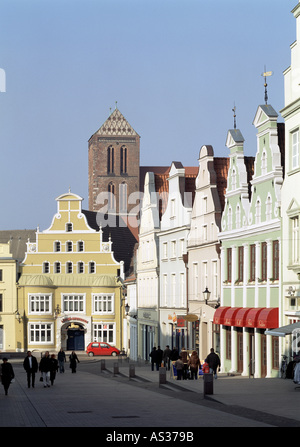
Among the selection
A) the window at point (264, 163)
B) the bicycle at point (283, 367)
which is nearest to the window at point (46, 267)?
the window at point (264, 163)

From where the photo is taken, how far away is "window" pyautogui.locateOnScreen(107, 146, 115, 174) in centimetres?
A: 16450

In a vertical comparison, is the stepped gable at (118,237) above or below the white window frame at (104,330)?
above

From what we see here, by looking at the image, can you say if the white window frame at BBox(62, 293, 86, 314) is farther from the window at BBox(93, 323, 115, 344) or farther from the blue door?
the blue door

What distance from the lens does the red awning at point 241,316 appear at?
4569 centimetres

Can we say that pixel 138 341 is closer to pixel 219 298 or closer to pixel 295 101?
pixel 219 298

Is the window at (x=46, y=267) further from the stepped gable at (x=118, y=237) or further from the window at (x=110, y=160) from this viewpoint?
the window at (x=110, y=160)

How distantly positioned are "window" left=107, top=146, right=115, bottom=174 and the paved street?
125 m

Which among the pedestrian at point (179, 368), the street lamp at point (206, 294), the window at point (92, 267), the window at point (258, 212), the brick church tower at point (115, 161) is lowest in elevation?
the pedestrian at point (179, 368)

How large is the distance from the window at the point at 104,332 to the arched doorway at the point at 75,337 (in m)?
1.34

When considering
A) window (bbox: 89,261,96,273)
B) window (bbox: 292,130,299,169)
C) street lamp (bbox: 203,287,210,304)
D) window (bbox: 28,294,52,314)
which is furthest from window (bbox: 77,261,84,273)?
window (bbox: 292,130,299,169)

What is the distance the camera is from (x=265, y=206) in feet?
147

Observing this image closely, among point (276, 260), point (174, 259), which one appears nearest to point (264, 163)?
point (276, 260)

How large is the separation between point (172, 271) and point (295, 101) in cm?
2657

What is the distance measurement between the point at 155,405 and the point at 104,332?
67332 millimetres
